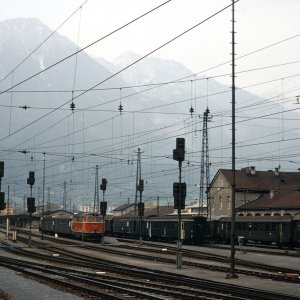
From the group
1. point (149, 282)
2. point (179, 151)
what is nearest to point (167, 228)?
point (179, 151)

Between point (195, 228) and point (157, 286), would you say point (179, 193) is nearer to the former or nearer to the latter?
point (157, 286)

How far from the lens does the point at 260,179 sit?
320ft

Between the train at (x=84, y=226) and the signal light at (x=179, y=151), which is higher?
the signal light at (x=179, y=151)

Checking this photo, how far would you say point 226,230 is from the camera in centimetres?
6556

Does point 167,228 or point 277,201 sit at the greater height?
point 277,201

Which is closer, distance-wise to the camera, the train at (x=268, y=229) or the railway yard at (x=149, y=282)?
the railway yard at (x=149, y=282)

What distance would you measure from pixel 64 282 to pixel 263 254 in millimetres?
25942

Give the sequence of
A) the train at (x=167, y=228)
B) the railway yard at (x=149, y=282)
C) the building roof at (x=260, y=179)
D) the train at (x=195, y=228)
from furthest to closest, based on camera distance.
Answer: the building roof at (x=260, y=179) < the train at (x=167, y=228) < the train at (x=195, y=228) < the railway yard at (x=149, y=282)

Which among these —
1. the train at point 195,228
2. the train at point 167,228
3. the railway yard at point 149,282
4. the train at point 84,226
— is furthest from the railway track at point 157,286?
the train at point 84,226

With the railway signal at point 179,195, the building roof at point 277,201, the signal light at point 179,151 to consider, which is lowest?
the railway signal at point 179,195

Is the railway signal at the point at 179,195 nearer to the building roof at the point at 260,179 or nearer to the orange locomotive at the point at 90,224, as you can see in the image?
→ the orange locomotive at the point at 90,224

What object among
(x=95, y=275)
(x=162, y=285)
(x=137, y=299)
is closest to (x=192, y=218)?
(x=95, y=275)

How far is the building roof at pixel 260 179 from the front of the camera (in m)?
94.7

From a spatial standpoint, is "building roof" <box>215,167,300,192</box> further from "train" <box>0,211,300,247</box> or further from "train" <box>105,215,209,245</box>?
"train" <box>0,211,300,247</box>
